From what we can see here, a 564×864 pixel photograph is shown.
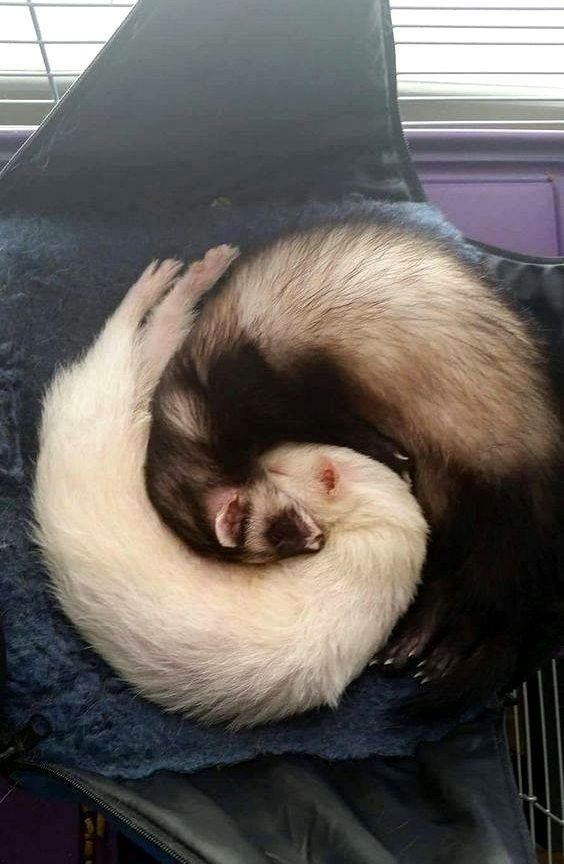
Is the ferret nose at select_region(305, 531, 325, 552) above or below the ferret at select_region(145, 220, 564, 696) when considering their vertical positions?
below

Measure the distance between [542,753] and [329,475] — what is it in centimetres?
50

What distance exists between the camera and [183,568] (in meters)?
1.06

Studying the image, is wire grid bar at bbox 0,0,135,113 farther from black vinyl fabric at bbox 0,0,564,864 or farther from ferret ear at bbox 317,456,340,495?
ferret ear at bbox 317,456,340,495

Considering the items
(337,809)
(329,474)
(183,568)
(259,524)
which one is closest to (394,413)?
(329,474)

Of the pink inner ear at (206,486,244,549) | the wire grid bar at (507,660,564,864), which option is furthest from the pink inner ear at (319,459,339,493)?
the wire grid bar at (507,660,564,864)

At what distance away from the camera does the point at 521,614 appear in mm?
1051

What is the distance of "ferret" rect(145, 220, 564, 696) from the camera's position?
3.45 feet

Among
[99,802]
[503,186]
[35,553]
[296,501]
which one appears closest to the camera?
[99,802]

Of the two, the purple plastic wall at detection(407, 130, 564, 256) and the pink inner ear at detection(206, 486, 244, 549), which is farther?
the purple plastic wall at detection(407, 130, 564, 256)

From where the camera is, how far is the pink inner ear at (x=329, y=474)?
3.82 feet

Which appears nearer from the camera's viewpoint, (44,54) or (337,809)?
(337,809)

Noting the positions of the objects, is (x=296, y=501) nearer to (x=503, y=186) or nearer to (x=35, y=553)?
(x=35, y=553)

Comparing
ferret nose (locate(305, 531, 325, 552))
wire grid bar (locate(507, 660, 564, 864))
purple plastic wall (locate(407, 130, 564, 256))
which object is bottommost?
wire grid bar (locate(507, 660, 564, 864))

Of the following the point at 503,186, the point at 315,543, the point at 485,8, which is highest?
the point at 485,8
